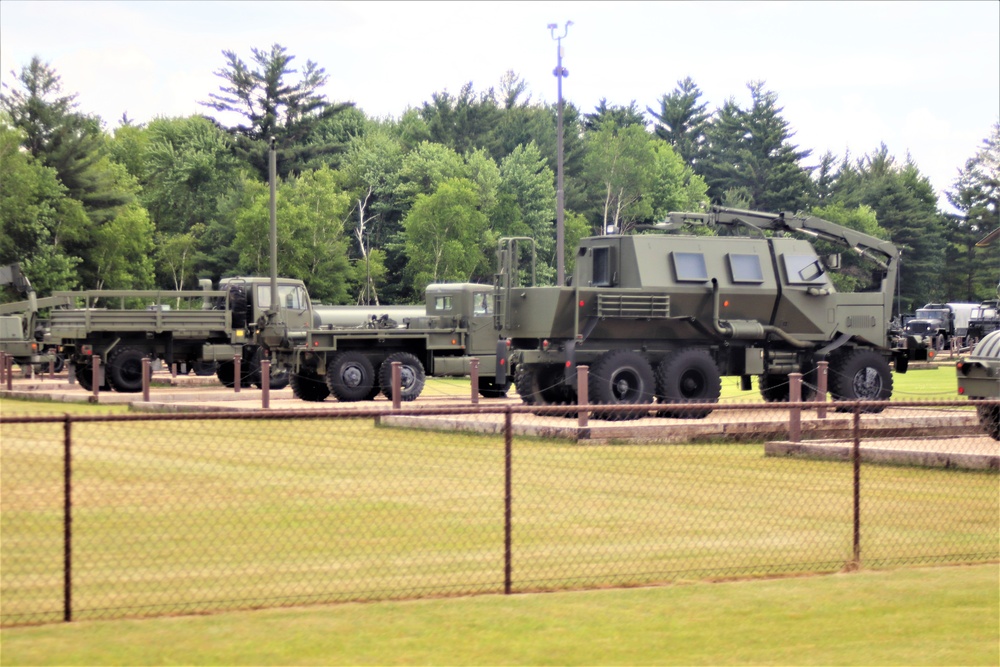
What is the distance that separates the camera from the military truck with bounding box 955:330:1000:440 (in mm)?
17828

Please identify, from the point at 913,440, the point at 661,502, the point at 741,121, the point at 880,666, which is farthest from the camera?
the point at 741,121

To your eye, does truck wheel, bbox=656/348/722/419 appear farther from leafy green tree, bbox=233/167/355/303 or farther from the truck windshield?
leafy green tree, bbox=233/167/355/303

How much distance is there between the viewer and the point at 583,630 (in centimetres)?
766

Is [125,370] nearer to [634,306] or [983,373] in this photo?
[634,306]

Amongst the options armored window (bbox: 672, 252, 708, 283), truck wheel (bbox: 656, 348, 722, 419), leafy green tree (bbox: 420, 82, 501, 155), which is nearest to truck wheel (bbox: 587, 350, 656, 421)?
truck wheel (bbox: 656, 348, 722, 419)

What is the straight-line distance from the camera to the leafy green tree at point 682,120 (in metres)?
115

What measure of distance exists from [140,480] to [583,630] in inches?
263

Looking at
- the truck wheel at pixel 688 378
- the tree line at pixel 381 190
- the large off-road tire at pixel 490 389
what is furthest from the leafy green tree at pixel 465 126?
the truck wheel at pixel 688 378

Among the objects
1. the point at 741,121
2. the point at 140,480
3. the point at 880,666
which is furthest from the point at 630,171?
the point at 880,666

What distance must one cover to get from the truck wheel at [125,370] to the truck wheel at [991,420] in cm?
1980

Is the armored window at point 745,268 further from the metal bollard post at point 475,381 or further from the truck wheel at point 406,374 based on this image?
the truck wheel at point 406,374

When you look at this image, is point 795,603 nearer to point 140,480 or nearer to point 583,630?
point 583,630

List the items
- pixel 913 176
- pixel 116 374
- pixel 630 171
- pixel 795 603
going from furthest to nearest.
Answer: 1. pixel 913 176
2. pixel 630 171
3. pixel 116 374
4. pixel 795 603

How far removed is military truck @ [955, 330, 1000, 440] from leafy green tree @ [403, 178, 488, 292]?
169 ft
